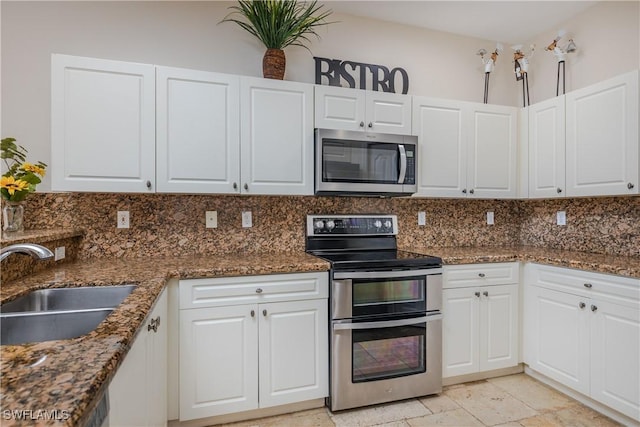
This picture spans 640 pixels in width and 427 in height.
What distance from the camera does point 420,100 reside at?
258 centimetres

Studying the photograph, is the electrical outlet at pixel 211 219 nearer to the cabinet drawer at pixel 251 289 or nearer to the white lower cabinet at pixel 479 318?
the cabinet drawer at pixel 251 289

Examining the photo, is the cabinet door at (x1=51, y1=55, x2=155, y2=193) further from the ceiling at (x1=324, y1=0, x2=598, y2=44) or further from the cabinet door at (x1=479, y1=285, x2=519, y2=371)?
the cabinet door at (x1=479, y1=285, x2=519, y2=371)

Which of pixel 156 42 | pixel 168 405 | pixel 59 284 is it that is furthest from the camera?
pixel 156 42

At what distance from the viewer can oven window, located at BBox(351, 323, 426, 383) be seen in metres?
2.11

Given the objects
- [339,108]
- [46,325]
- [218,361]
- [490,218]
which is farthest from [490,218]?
[46,325]

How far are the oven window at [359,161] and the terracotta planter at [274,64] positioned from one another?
1.82ft

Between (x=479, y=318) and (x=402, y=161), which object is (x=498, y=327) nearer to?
(x=479, y=318)

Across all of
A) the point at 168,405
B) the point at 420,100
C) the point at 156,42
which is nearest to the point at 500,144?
the point at 420,100

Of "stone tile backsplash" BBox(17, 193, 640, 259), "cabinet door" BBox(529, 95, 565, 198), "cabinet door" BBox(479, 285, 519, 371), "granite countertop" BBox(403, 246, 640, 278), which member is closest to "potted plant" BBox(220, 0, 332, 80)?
"stone tile backsplash" BBox(17, 193, 640, 259)

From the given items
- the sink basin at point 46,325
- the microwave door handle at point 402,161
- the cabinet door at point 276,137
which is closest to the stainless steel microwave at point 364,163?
the microwave door handle at point 402,161

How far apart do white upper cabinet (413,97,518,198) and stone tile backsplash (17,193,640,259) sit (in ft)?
1.07

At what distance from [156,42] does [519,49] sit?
9.29 ft

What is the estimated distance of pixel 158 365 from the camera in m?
1.59

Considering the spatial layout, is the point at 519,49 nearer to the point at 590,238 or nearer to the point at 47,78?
the point at 590,238
